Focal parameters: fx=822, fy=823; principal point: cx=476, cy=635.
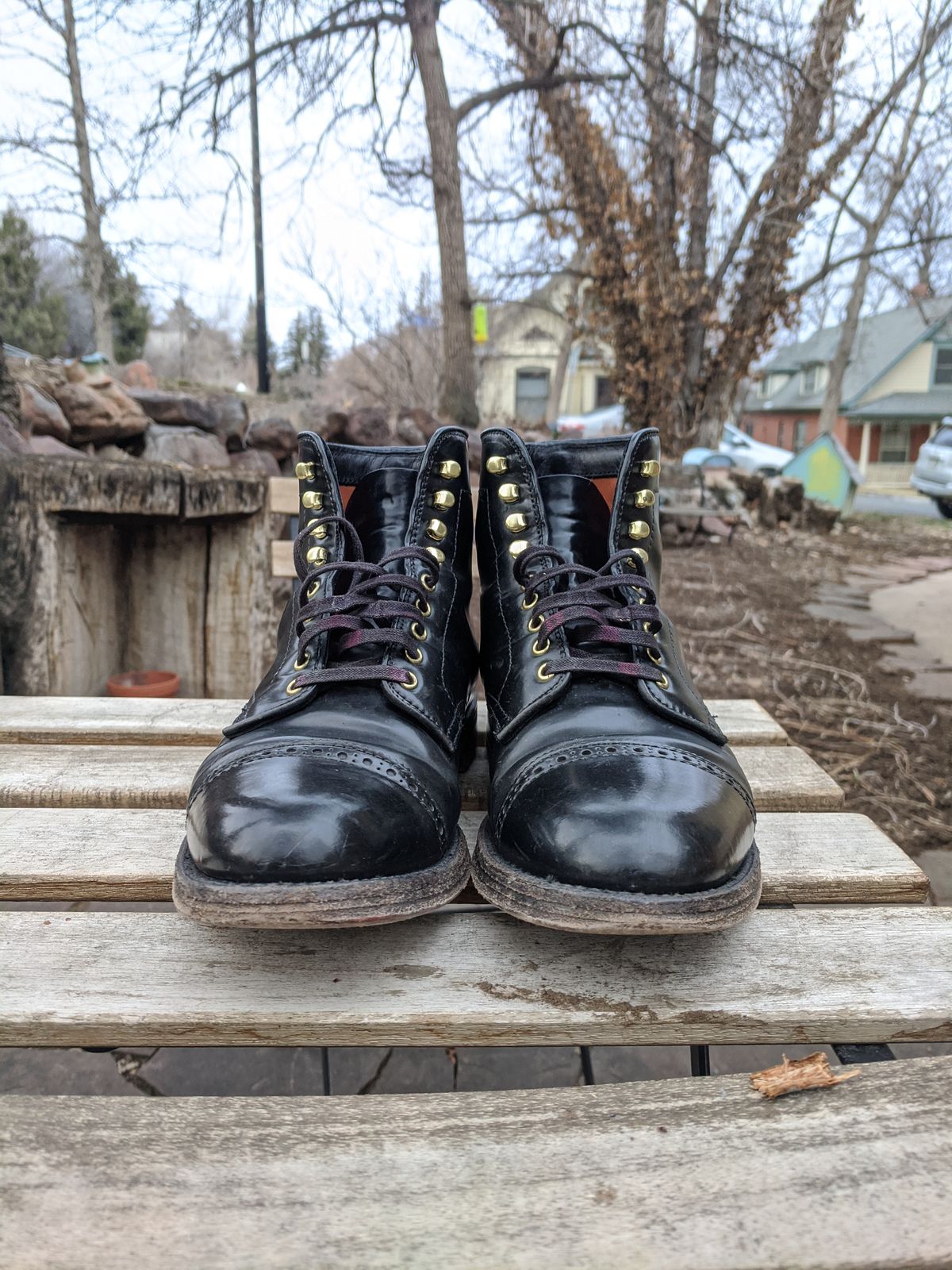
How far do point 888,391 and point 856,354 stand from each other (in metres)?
2.77

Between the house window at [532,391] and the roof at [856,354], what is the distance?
296 inches

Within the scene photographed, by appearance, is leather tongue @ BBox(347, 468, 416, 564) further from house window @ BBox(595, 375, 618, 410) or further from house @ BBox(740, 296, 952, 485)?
house window @ BBox(595, 375, 618, 410)

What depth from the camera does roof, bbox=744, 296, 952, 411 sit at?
28.6 metres

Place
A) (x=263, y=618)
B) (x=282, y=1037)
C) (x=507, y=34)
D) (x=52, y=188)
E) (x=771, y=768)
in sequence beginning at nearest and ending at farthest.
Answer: (x=282, y=1037)
(x=771, y=768)
(x=263, y=618)
(x=507, y=34)
(x=52, y=188)

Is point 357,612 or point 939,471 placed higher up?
point 939,471

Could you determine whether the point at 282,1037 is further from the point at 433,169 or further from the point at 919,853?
the point at 433,169

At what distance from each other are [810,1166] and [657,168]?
8973mm

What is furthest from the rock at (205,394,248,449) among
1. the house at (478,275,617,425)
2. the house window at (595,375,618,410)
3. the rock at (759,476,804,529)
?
the house window at (595,375,618,410)

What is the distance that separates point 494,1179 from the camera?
60cm

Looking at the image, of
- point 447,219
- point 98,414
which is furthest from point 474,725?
point 447,219

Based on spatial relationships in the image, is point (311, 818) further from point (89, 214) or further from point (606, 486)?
Result: point (89, 214)

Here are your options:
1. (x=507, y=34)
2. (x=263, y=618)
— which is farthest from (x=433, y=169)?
(x=263, y=618)

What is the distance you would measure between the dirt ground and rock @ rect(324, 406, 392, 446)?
7.82 feet

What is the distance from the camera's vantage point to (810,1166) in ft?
1.99
